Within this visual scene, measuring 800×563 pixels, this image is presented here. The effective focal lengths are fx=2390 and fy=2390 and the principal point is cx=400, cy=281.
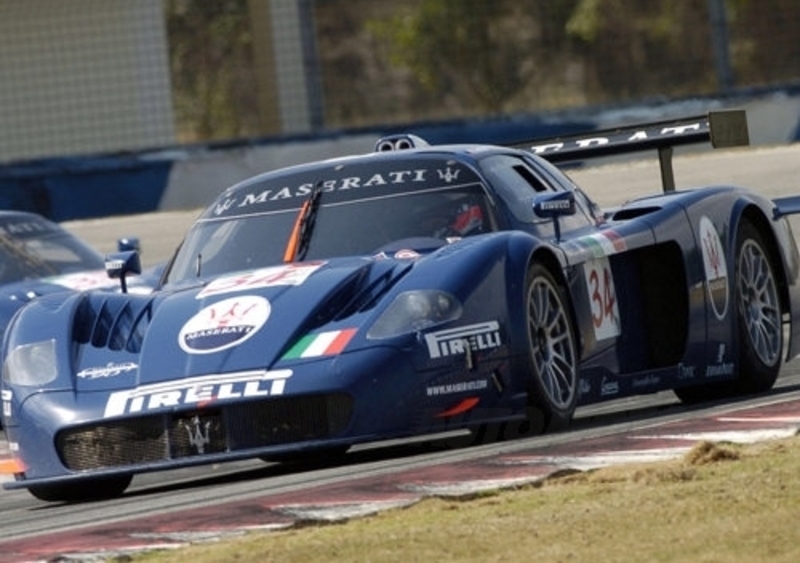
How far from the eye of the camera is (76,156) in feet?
70.1

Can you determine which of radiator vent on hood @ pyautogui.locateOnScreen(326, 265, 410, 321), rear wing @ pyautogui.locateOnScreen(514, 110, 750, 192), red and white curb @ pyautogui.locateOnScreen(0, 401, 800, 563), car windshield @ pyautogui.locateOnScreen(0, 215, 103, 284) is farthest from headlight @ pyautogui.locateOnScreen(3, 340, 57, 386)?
car windshield @ pyautogui.locateOnScreen(0, 215, 103, 284)

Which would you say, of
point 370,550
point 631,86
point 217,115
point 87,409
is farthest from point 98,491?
point 217,115

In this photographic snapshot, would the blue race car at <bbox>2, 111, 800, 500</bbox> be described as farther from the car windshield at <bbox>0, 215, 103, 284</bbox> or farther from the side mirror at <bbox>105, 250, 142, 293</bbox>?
the car windshield at <bbox>0, 215, 103, 284</bbox>

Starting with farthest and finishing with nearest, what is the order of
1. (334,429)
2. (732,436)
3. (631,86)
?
(631,86), (334,429), (732,436)

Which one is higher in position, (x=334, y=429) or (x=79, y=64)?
(x=79, y=64)

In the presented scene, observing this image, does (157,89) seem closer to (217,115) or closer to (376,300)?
(217,115)

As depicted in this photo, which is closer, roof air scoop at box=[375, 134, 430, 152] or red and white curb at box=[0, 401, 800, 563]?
red and white curb at box=[0, 401, 800, 563]

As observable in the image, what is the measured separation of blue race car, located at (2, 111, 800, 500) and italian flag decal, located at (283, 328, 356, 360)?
10mm

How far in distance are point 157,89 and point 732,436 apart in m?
16.3

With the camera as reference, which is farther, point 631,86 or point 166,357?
point 631,86

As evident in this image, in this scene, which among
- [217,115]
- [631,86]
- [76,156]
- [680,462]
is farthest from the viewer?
[217,115]

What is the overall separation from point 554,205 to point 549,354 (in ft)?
2.69

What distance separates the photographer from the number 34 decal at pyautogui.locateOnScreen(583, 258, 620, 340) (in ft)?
31.8

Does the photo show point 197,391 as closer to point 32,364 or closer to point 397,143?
point 32,364
